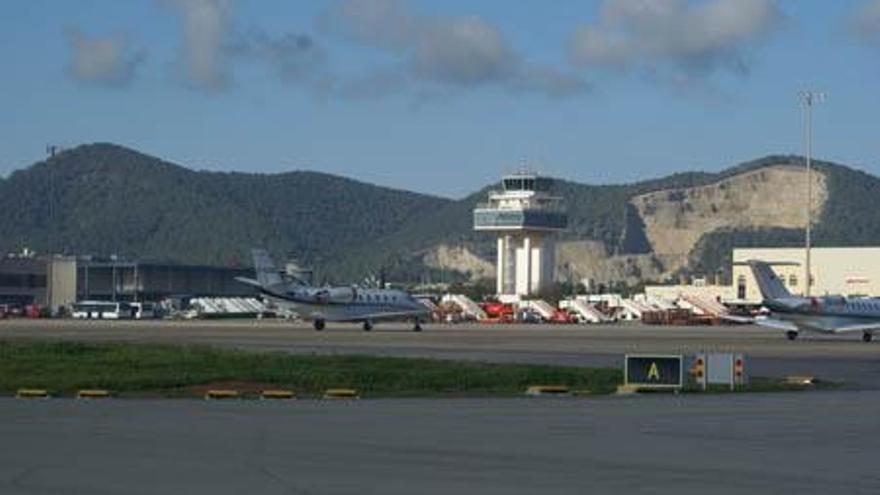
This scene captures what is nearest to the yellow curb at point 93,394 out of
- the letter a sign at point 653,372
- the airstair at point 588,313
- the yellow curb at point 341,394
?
the yellow curb at point 341,394

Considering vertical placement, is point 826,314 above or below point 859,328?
above

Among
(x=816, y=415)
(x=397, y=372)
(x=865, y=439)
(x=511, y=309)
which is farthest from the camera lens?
(x=511, y=309)

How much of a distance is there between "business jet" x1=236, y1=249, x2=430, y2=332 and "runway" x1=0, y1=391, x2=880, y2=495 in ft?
250

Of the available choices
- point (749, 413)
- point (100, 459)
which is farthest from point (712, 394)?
point (100, 459)

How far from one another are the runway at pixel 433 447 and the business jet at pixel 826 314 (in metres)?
62.8

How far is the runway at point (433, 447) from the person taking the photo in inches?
790

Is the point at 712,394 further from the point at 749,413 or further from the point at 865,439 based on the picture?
the point at 865,439

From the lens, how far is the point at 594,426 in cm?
2944

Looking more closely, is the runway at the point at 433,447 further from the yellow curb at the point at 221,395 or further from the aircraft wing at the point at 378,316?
the aircraft wing at the point at 378,316

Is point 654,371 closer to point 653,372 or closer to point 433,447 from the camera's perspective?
point 653,372

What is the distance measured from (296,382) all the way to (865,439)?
19.4 meters

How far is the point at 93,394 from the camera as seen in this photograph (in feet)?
124

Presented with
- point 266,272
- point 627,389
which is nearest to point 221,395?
point 627,389

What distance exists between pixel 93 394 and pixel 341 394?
6068 mm
